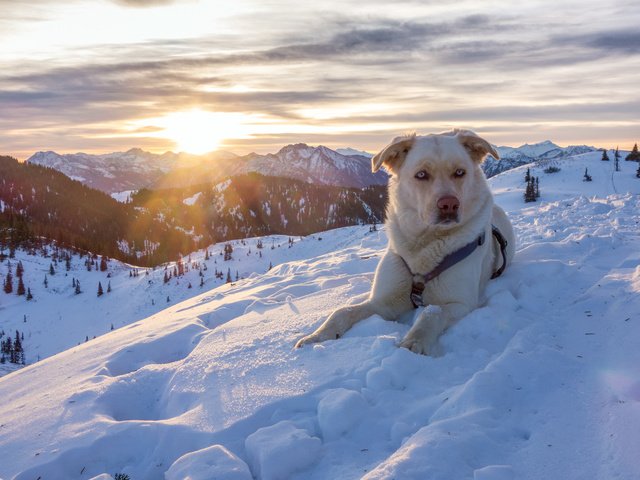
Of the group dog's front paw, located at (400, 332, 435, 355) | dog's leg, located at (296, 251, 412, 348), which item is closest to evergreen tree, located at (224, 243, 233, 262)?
dog's leg, located at (296, 251, 412, 348)

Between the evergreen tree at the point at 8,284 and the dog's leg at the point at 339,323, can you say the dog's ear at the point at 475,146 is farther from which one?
the evergreen tree at the point at 8,284

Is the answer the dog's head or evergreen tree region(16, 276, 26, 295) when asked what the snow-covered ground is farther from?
evergreen tree region(16, 276, 26, 295)

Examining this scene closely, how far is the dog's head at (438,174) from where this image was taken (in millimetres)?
4773

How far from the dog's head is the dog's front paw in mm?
1420

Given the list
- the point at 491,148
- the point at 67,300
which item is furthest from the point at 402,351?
the point at 67,300

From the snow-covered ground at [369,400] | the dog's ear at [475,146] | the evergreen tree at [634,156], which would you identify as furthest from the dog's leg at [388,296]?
the evergreen tree at [634,156]

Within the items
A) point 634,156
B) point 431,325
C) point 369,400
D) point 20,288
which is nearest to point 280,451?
point 369,400

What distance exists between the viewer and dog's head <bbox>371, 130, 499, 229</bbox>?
477 cm

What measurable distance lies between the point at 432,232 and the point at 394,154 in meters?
1.17

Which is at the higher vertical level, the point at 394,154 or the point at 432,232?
the point at 394,154

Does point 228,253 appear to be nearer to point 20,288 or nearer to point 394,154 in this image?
point 20,288

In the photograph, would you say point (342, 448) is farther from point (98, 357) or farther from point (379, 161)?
point (98, 357)

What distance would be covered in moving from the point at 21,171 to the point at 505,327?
8867 inches

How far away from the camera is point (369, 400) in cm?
327
